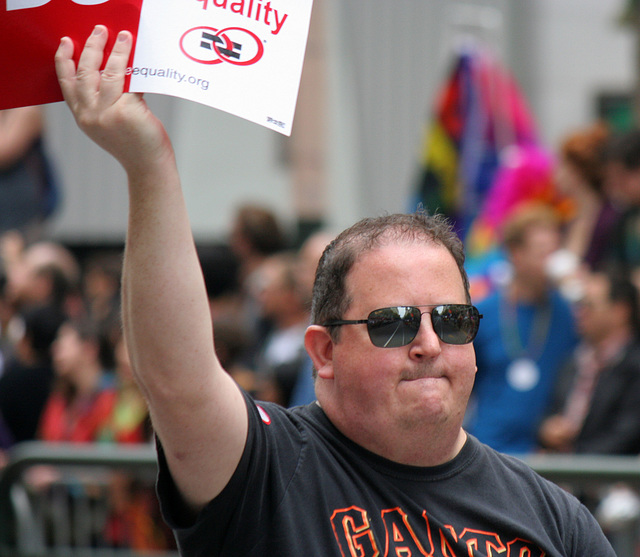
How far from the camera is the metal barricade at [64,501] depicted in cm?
522

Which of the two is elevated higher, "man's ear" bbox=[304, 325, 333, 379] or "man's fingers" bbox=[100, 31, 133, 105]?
"man's fingers" bbox=[100, 31, 133, 105]

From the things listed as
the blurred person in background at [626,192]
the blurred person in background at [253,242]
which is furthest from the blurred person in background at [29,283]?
the blurred person in background at [626,192]

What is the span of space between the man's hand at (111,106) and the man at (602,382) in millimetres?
3270

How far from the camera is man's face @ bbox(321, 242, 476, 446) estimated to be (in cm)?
194

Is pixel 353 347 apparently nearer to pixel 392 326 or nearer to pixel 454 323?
pixel 392 326

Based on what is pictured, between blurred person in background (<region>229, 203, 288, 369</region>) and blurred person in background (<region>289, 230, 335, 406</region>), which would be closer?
blurred person in background (<region>289, 230, 335, 406</region>)

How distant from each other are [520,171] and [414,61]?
8.05 meters

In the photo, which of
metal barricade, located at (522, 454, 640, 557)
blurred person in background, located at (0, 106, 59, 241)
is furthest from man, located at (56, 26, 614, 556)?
blurred person in background, located at (0, 106, 59, 241)

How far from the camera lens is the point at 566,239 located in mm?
5938

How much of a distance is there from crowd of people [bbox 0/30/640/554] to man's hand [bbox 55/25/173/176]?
0.05ft

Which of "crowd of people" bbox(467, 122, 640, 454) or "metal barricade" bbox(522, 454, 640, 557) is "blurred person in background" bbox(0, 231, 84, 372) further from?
"metal barricade" bbox(522, 454, 640, 557)

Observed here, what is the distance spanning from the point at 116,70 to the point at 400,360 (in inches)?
30.6

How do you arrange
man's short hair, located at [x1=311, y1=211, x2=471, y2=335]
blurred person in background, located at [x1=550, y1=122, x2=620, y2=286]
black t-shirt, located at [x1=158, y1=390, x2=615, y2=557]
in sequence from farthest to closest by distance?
1. blurred person in background, located at [x1=550, y1=122, x2=620, y2=286]
2. man's short hair, located at [x1=311, y1=211, x2=471, y2=335]
3. black t-shirt, located at [x1=158, y1=390, x2=615, y2=557]

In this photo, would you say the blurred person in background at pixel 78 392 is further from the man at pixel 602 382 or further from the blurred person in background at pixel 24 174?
the man at pixel 602 382
